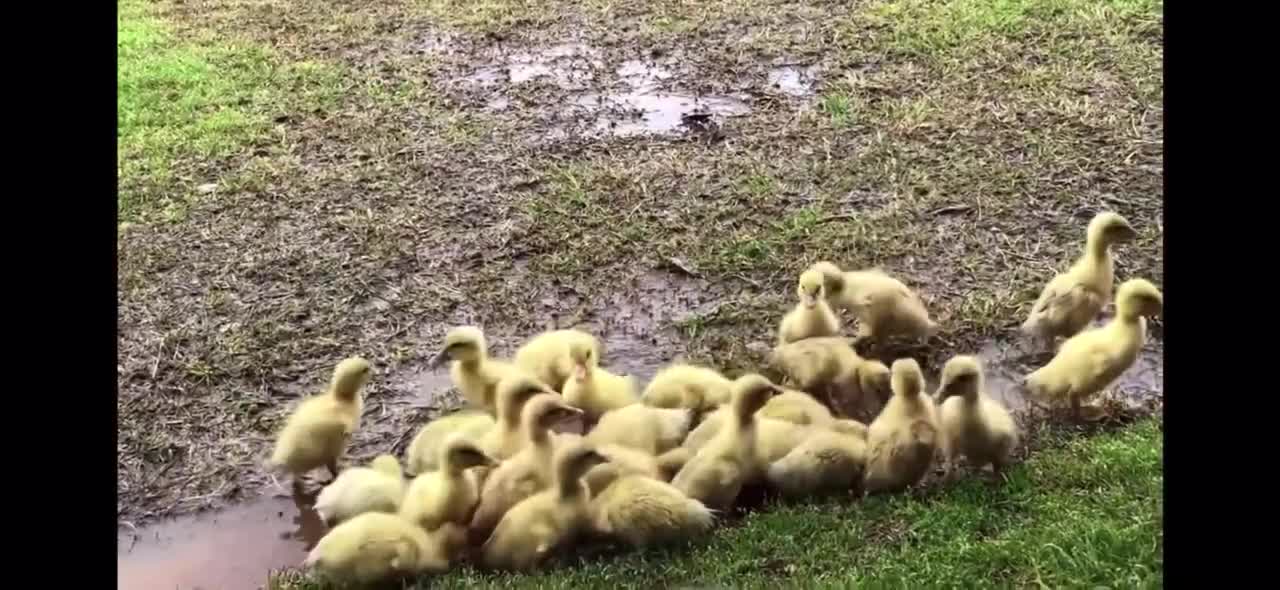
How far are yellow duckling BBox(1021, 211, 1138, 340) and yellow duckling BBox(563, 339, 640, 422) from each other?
707 mm

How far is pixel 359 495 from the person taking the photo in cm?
177

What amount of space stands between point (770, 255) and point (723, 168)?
43 centimetres

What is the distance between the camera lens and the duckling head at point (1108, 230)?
7.28ft

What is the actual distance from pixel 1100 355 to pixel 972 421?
1.00 feet

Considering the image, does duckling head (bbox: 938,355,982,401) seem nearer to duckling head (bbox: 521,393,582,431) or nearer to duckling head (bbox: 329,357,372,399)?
duckling head (bbox: 521,393,582,431)

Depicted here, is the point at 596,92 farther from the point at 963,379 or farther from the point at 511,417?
the point at 963,379

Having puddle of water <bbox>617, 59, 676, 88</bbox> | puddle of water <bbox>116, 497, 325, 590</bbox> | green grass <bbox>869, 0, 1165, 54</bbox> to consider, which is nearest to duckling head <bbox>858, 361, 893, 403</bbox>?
puddle of water <bbox>116, 497, 325, 590</bbox>

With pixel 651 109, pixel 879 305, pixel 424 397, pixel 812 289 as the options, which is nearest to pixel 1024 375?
pixel 879 305

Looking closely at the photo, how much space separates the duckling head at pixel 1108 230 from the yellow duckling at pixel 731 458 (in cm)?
72

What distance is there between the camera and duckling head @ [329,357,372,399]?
6.59 feet

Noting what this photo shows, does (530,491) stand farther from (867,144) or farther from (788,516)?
(867,144)

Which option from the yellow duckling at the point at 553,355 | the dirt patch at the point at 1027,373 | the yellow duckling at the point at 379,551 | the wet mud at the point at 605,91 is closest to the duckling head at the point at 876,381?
the dirt patch at the point at 1027,373

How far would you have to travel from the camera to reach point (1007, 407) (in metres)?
1.99
